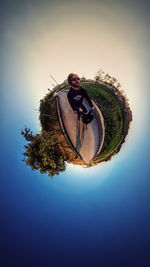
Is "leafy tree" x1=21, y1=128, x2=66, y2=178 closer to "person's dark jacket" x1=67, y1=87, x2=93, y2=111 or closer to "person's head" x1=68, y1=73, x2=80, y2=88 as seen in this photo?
"person's dark jacket" x1=67, y1=87, x2=93, y2=111

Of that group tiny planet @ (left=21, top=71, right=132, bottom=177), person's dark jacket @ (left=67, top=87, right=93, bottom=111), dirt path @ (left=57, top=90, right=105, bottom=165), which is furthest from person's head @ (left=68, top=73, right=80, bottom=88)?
dirt path @ (left=57, top=90, right=105, bottom=165)

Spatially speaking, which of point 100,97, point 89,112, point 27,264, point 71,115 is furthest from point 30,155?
point 27,264

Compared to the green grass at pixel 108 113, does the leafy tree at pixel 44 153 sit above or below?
below

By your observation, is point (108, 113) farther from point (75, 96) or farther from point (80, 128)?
point (75, 96)

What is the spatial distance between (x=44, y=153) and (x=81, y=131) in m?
1.37

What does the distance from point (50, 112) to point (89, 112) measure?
1.23m

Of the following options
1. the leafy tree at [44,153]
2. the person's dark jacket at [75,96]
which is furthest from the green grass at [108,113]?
the person's dark jacket at [75,96]

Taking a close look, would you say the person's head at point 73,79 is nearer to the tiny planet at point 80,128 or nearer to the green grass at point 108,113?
the tiny planet at point 80,128

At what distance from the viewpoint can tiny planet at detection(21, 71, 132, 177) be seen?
156 inches

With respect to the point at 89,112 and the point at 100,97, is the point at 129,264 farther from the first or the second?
the point at 100,97

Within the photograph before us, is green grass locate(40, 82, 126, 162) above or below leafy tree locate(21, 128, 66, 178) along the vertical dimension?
above

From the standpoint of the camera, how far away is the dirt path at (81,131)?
429 centimetres

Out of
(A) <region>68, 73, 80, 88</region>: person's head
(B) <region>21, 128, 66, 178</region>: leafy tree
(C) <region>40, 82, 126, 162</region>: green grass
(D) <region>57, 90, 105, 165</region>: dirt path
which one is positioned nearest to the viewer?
(A) <region>68, 73, 80, 88</region>: person's head

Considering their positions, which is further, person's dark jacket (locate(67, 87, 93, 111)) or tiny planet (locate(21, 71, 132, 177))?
tiny planet (locate(21, 71, 132, 177))
